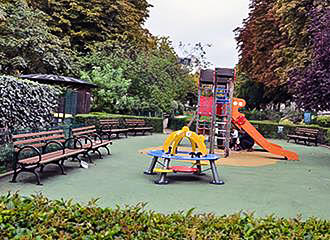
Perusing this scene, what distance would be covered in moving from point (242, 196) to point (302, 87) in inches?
277

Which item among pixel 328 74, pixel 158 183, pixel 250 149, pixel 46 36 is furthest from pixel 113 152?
pixel 46 36

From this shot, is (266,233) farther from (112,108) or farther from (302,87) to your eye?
(112,108)

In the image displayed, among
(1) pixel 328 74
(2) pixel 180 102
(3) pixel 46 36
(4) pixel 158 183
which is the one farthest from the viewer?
(2) pixel 180 102

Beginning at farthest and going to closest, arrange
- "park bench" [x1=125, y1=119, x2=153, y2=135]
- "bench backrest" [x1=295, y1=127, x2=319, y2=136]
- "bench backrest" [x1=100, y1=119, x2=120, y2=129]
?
"park bench" [x1=125, y1=119, x2=153, y2=135] < "bench backrest" [x1=295, y1=127, x2=319, y2=136] < "bench backrest" [x1=100, y1=119, x2=120, y2=129]

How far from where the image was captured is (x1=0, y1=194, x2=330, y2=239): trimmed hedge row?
9.60 ft

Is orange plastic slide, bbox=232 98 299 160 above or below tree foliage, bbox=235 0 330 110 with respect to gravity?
below

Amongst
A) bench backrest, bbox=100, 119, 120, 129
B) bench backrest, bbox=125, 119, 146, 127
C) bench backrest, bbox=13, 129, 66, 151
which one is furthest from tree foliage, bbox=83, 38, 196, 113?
bench backrest, bbox=13, 129, 66, 151

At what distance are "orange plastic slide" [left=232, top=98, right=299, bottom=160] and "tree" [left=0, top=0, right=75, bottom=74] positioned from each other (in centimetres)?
1196

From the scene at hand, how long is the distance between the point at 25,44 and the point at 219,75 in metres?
11.9

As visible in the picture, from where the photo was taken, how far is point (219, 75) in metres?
13.8

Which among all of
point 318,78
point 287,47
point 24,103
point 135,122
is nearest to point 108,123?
point 135,122

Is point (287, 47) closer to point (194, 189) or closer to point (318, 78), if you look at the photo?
point (318, 78)

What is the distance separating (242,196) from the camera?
682 centimetres

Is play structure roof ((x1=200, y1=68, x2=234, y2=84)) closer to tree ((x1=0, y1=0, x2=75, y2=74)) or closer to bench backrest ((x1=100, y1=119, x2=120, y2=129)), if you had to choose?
bench backrest ((x1=100, y1=119, x2=120, y2=129))
